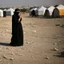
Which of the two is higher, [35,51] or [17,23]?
[17,23]

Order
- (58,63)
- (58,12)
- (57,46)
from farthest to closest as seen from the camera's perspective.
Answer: (58,12) < (57,46) < (58,63)

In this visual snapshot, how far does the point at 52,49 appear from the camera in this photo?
31.4ft

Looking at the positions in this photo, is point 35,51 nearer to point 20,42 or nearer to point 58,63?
point 20,42

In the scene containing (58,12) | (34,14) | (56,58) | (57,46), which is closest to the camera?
(56,58)

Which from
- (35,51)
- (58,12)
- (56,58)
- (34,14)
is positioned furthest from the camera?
(34,14)

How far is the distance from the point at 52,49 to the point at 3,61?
7.71 feet

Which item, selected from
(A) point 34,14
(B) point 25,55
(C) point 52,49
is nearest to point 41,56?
(B) point 25,55

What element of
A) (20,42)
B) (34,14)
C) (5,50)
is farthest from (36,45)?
(34,14)

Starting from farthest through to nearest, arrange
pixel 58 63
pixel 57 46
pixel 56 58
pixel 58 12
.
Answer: pixel 58 12
pixel 57 46
pixel 56 58
pixel 58 63

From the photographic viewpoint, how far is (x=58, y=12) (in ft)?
127

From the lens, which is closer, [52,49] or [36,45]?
[52,49]

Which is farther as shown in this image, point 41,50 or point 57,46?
point 57,46

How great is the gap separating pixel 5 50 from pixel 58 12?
1167 inches

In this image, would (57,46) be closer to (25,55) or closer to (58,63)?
(25,55)
